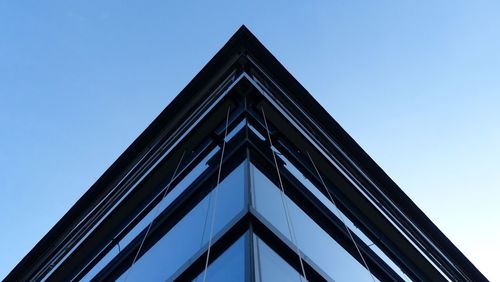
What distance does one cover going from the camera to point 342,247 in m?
7.34

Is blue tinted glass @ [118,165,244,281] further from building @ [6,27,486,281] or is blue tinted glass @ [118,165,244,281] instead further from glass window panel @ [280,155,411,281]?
glass window panel @ [280,155,411,281]

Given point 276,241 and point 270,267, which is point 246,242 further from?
point 276,241

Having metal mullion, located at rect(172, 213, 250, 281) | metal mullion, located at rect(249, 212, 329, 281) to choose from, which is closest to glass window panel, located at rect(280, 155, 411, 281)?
metal mullion, located at rect(249, 212, 329, 281)

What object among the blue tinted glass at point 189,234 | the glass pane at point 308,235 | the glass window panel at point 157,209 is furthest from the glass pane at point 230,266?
the glass window panel at point 157,209

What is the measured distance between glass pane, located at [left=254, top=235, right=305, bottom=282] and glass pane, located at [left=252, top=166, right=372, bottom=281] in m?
0.51

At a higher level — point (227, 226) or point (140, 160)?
point (140, 160)

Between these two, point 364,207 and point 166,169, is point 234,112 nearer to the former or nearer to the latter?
point 166,169

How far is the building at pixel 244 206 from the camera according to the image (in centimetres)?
517

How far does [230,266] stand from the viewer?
4.50 metres

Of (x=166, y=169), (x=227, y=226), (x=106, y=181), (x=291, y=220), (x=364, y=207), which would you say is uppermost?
(x=106, y=181)

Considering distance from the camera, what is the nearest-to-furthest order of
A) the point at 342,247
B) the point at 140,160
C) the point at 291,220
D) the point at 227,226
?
1. the point at 227,226
2. the point at 291,220
3. the point at 342,247
4. the point at 140,160

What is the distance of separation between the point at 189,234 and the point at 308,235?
4.86 ft

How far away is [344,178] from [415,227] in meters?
3.57

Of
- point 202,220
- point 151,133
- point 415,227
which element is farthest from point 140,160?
point 415,227
